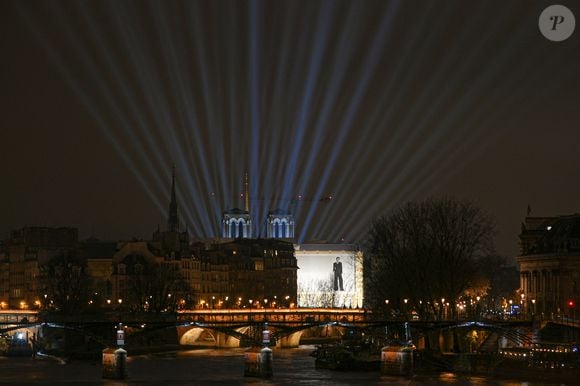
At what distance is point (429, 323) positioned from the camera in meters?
86.4

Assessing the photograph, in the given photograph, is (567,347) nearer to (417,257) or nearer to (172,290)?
(417,257)

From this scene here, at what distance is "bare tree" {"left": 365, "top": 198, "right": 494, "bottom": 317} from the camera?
9931cm

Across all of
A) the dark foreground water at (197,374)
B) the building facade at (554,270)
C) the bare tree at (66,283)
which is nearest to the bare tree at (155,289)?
the bare tree at (66,283)

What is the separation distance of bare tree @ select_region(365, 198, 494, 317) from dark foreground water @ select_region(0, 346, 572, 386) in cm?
786

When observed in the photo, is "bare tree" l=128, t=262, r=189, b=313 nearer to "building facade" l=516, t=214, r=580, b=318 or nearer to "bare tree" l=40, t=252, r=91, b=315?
"bare tree" l=40, t=252, r=91, b=315

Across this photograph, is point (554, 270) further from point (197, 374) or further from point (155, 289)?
point (155, 289)

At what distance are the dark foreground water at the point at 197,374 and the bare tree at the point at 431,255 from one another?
786cm

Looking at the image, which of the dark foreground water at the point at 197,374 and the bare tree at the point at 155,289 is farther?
the bare tree at the point at 155,289

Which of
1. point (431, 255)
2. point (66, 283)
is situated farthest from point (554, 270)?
point (66, 283)

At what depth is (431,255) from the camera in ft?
330

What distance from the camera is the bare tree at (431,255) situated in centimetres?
9931

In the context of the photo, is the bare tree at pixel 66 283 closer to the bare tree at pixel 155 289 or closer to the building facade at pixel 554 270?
the bare tree at pixel 155 289

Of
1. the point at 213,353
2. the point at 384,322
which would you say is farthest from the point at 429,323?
the point at 213,353

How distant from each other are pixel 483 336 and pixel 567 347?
19.0 metres
